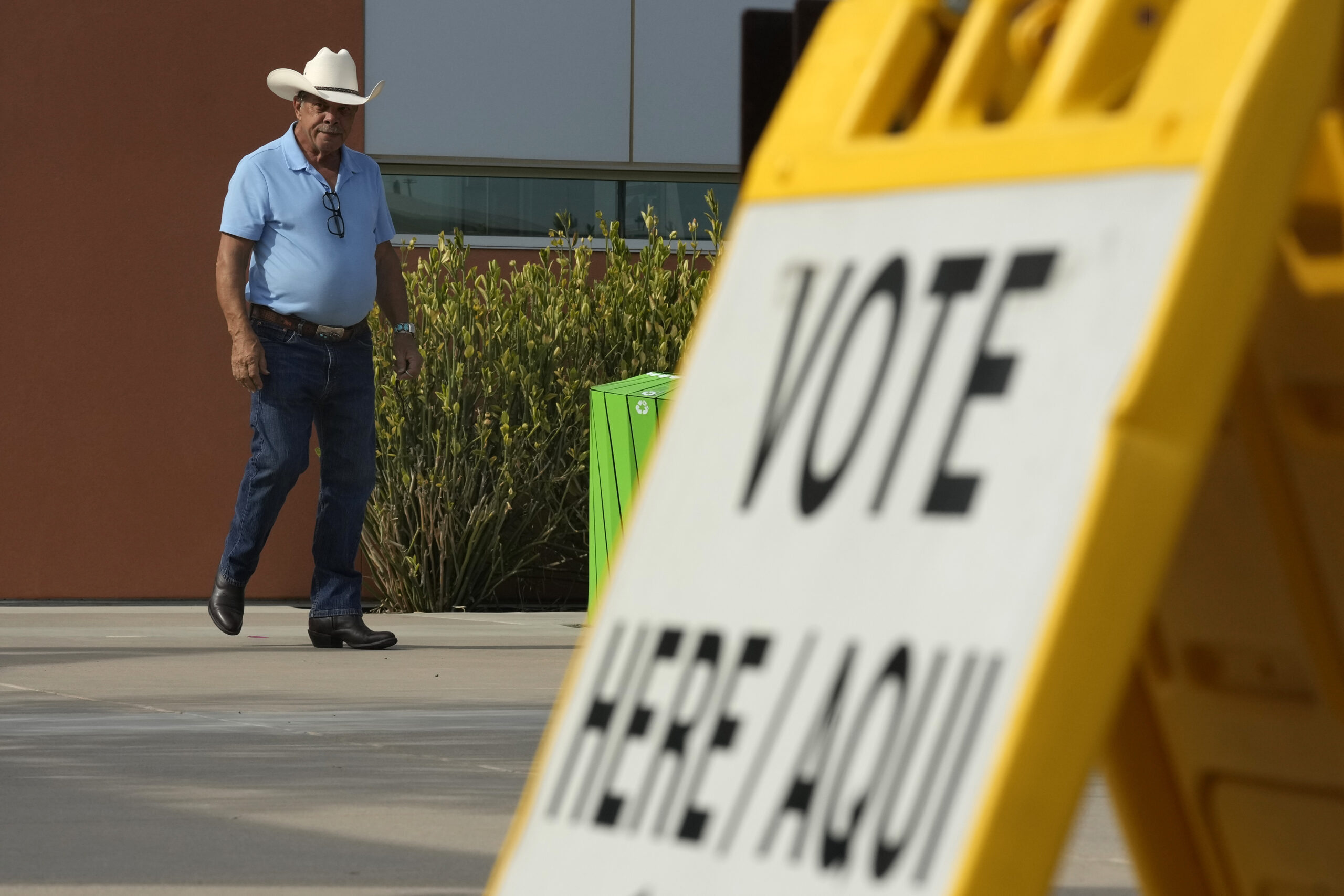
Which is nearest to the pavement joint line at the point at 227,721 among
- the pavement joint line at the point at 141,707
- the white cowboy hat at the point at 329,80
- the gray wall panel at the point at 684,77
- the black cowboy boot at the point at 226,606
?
the pavement joint line at the point at 141,707

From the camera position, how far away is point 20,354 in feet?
36.3

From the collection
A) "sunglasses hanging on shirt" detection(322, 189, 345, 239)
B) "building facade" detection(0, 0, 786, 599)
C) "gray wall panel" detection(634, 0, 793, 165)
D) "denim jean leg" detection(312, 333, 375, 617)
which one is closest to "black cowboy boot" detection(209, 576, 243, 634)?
"denim jean leg" detection(312, 333, 375, 617)

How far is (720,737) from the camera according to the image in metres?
1.80

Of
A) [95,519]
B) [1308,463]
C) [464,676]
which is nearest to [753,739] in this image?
[1308,463]

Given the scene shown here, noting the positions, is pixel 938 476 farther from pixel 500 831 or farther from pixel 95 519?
pixel 95 519

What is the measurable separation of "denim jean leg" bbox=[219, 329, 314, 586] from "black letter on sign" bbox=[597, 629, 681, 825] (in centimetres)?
592

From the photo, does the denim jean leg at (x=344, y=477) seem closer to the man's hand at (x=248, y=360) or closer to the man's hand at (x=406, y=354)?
the man's hand at (x=406, y=354)

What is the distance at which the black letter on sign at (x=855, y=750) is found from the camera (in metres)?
1.64

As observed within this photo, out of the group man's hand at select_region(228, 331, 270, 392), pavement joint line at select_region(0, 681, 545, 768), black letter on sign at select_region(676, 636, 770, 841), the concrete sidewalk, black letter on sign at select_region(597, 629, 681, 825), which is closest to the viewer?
black letter on sign at select_region(676, 636, 770, 841)

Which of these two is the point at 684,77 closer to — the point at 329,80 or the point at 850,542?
the point at 329,80

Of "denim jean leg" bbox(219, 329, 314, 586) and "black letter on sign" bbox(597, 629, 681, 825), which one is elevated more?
"black letter on sign" bbox(597, 629, 681, 825)

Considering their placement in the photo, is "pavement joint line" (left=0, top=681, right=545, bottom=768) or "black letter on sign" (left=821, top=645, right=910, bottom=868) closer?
"black letter on sign" (left=821, top=645, right=910, bottom=868)

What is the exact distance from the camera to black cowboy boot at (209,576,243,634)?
785 cm

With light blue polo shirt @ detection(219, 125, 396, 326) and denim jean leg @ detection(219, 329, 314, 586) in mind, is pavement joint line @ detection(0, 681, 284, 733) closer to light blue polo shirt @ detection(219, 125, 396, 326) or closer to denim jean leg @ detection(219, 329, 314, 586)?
denim jean leg @ detection(219, 329, 314, 586)
